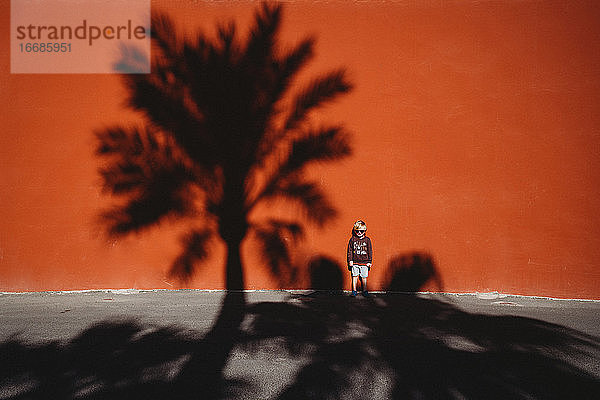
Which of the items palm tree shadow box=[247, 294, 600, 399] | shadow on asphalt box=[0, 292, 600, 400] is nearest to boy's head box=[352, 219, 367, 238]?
palm tree shadow box=[247, 294, 600, 399]

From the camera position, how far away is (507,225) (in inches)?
293

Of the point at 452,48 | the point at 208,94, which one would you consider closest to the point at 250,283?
the point at 208,94

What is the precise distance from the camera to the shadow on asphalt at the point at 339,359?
11.3 feet

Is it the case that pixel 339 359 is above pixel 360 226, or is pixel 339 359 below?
below

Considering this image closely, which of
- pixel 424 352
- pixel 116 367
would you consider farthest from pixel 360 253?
pixel 116 367

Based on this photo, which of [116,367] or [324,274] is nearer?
[116,367]

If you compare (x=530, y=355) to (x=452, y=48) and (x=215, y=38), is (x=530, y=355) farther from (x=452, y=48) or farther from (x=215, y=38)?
(x=215, y=38)

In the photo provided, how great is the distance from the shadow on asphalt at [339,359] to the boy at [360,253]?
1.17 meters

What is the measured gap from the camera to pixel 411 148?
7.60 metres
